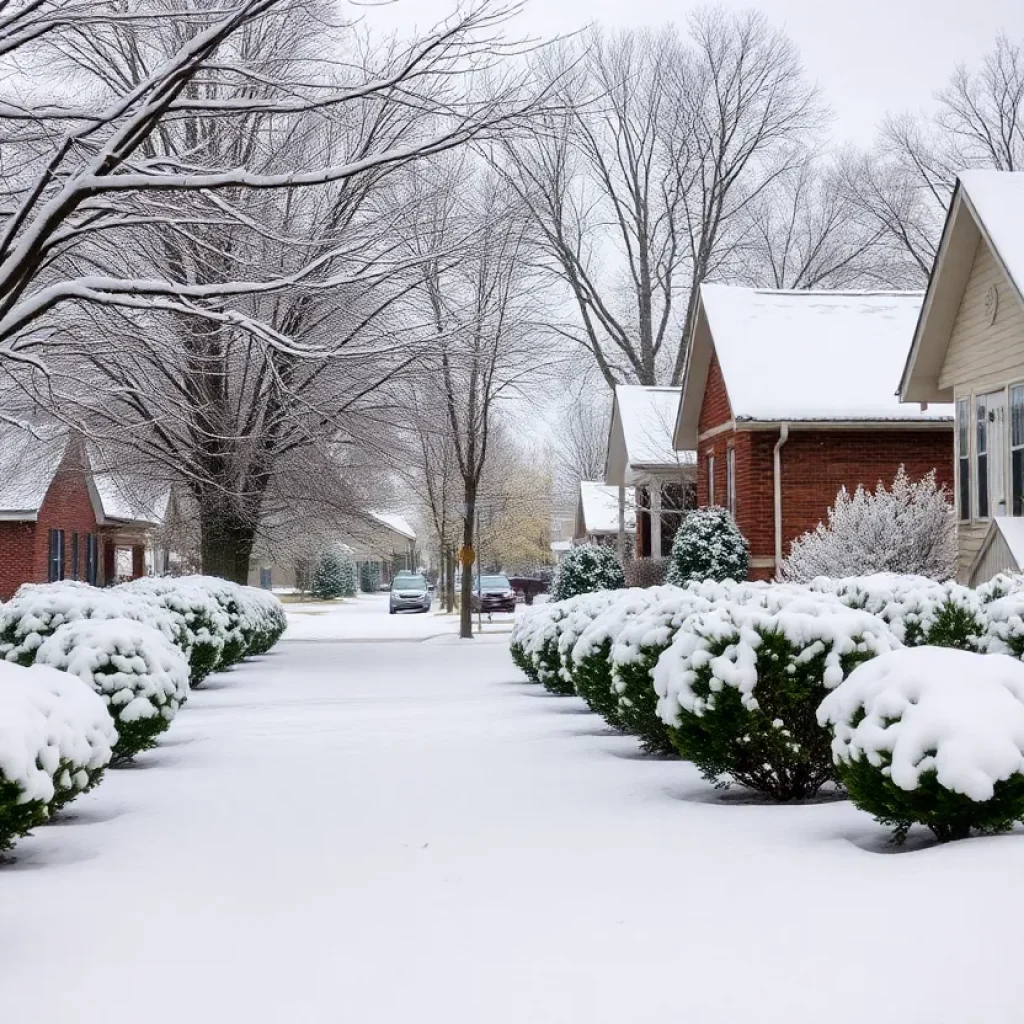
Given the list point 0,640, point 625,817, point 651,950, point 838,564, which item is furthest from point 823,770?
point 838,564

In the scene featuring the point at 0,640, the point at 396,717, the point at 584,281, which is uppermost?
the point at 584,281

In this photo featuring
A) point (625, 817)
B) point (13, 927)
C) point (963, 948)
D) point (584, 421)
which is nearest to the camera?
point (963, 948)

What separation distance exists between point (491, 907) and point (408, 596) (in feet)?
167

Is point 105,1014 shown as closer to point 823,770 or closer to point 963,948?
point 963,948

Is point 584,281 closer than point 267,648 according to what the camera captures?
No

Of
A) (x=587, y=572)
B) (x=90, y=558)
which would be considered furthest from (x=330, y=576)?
(x=587, y=572)

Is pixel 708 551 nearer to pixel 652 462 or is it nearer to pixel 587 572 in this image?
pixel 587 572

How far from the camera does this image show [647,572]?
32750 millimetres

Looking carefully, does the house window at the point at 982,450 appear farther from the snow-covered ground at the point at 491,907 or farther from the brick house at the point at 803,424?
the snow-covered ground at the point at 491,907

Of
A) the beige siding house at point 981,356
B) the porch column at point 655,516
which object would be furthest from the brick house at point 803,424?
the porch column at point 655,516

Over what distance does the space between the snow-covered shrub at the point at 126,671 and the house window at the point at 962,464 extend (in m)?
13.1

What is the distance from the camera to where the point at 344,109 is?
18531mm

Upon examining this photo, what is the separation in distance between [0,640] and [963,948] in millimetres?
10797

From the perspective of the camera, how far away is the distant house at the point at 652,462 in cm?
3500
